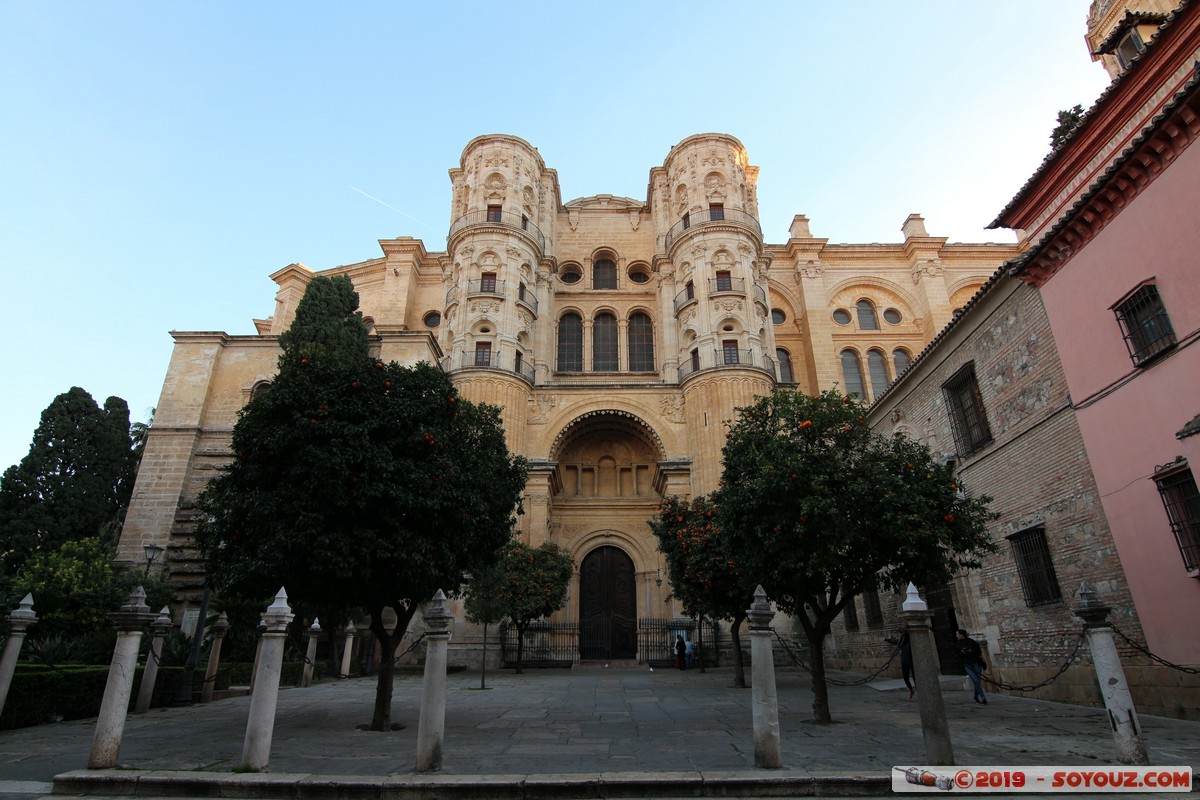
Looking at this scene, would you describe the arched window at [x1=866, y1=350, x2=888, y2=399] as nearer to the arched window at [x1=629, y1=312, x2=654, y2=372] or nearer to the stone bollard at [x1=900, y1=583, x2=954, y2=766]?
the arched window at [x1=629, y1=312, x2=654, y2=372]

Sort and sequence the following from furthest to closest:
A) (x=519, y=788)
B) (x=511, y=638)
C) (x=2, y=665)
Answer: (x=511, y=638), (x=2, y=665), (x=519, y=788)

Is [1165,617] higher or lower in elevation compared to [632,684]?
higher

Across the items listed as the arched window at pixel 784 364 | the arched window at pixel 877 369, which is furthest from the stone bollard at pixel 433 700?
the arched window at pixel 877 369

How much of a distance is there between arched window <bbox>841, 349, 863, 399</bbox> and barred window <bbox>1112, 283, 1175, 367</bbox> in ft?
74.4

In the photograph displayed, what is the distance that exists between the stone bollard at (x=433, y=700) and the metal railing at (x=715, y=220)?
83.6 feet

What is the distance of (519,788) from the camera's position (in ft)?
17.4

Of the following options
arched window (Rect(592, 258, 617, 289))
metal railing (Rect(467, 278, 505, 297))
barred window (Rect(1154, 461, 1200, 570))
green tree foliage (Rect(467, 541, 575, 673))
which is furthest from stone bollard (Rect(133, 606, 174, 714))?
arched window (Rect(592, 258, 617, 289))

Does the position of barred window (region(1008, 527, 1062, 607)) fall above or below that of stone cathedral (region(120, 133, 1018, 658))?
below

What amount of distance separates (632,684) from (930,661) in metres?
10.9

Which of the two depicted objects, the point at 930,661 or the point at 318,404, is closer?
the point at 930,661

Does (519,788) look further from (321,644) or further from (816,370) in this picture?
(816,370)

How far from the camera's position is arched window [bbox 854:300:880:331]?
33500mm

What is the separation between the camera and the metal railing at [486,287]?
27.4 metres

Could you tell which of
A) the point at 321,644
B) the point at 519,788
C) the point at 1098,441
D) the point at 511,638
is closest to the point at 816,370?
the point at 511,638
